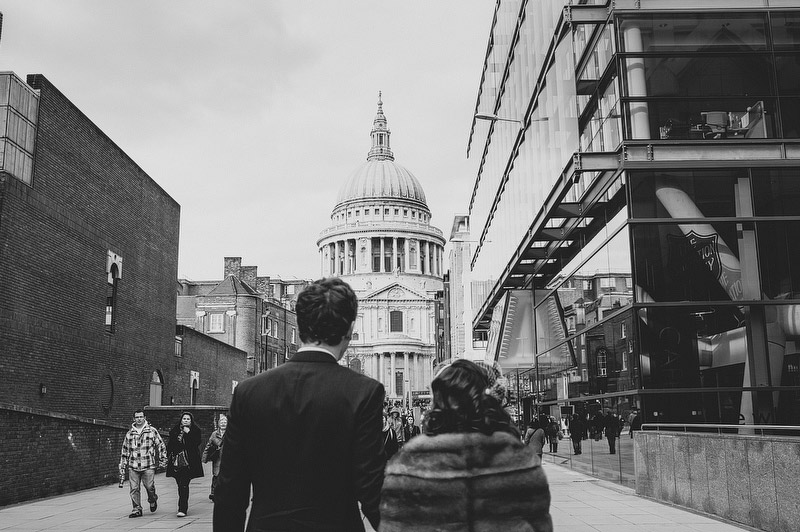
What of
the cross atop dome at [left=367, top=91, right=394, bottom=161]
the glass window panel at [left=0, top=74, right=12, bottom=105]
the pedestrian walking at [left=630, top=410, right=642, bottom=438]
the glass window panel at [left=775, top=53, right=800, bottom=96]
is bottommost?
the pedestrian walking at [left=630, top=410, right=642, bottom=438]

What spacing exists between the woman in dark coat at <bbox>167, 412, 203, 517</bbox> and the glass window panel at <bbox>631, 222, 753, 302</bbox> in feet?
27.8

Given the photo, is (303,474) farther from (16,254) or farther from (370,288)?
(370,288)

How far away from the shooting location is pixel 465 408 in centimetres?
357

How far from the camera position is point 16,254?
20.4 m

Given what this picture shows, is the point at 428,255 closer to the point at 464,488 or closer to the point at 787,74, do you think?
the point at 787,74

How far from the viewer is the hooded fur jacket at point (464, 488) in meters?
3.43

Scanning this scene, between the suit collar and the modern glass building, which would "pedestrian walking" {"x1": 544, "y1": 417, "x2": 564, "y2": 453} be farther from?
the suit collar

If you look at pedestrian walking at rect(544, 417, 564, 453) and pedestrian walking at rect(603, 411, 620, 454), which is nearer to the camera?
pedestrian walking at rect(603, 411, 620, 454)

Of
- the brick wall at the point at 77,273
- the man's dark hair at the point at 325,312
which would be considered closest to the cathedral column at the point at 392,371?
the brick wall at the point at 77,273

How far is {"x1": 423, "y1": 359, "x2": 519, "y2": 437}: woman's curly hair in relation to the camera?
3557 millimetres

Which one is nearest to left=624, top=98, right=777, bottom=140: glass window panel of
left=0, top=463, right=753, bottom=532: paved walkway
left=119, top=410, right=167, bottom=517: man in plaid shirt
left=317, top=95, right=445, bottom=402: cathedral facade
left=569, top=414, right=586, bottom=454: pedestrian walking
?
left=0, top=463, right=753, bottom=532: paved walkway

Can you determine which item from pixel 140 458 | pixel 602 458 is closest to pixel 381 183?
pixel 602 458

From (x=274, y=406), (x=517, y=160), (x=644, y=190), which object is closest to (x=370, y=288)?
(x=517, y=160)

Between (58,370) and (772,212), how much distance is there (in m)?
17.8
